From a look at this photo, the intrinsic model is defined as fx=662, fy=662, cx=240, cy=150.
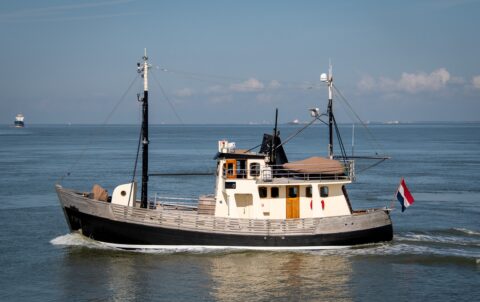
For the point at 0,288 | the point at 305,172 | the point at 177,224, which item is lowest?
the point at 0,288

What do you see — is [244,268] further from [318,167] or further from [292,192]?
[318,167]

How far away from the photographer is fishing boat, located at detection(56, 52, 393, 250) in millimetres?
30484

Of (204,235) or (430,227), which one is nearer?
(204,235)

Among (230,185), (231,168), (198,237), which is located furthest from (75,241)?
(231,168)

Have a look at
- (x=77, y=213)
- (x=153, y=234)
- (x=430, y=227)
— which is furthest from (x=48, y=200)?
(x=430, y=227)

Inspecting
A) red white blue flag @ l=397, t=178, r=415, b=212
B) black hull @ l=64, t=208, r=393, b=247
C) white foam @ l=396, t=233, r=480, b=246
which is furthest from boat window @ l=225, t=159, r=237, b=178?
white foam @ l=396, t=233, r=480, b=246

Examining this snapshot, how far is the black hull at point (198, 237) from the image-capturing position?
100ft

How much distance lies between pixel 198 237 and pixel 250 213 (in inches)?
107

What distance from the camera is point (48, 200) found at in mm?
47750

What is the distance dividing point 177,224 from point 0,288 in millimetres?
8282

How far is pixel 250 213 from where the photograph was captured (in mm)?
31266

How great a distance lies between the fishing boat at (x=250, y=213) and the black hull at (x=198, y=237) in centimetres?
5

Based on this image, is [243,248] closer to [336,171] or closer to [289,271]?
[289,271]

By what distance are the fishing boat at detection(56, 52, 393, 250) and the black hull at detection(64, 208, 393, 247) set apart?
1.8 inches
